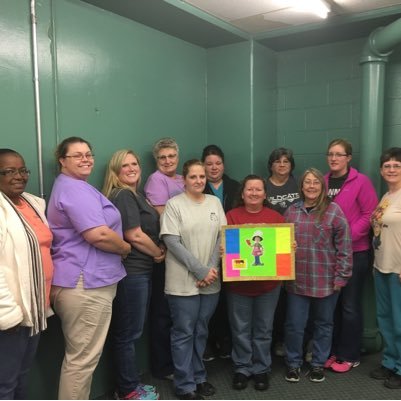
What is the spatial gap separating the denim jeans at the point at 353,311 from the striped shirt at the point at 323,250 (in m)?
0.33

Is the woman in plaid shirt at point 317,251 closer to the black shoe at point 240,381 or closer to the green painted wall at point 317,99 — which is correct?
the black shoe at point 240,381

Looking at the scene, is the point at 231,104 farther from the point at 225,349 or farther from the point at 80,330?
the point at 80,330

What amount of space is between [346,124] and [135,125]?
6.20ft

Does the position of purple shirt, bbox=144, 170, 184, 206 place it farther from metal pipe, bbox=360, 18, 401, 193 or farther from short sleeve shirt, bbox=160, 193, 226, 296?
metal pipe, bbox=360, 18, 401, 193

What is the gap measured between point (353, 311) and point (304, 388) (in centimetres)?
66

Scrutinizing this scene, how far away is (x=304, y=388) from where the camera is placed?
2803mm

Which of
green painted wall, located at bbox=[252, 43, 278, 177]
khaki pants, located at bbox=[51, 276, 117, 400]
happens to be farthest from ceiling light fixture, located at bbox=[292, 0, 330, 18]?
khaki pants, located at bbox=[51, 276, 117, 400]

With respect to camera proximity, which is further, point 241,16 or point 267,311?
point 241,16

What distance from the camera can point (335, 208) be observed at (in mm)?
2740

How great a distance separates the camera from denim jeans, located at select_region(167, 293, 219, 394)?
254 cm

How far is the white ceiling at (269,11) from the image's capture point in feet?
9.38

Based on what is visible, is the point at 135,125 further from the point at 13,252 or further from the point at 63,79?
the point at 13,252

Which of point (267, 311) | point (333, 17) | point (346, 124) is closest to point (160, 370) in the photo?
point (267, 311)

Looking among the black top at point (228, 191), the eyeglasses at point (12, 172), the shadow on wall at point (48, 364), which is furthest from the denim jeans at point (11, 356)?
the black top at point (228, 191)
